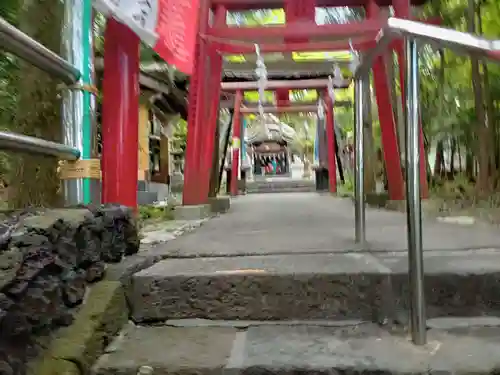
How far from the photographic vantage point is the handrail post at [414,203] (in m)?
1.13

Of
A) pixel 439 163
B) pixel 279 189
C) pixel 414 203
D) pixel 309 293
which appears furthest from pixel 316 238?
pixel 279 189

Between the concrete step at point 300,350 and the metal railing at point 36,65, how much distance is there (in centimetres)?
51

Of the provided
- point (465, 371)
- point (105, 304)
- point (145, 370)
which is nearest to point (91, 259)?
point (105, 304)

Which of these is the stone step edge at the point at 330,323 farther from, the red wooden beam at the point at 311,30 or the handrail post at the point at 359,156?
the red wooden beam at the point at 311,30

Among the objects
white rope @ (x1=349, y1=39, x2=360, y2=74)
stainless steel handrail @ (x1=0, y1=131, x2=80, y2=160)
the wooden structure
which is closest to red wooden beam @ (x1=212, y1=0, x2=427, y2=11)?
white rope @ (x1=349, y1=39, x2=360, y2=74)

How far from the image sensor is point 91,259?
1234 mm

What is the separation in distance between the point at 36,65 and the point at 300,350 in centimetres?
96

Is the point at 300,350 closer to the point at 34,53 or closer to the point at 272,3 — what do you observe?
the point at 34,53

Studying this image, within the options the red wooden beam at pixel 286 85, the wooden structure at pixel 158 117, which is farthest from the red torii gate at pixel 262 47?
the red wooden beam at pixel 286 85

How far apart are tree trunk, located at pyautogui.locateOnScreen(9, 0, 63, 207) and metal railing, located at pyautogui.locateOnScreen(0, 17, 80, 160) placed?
0.60 feet

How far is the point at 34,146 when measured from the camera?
1118 mm

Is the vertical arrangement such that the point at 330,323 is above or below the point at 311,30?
below

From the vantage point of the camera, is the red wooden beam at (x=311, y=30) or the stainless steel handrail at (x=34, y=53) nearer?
the stainless steel handrail at (x=34, y=53)

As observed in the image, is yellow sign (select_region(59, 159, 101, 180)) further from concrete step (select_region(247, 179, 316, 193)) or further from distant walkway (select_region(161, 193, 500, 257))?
concrete step (select_region(247, 179, 316, 193))
